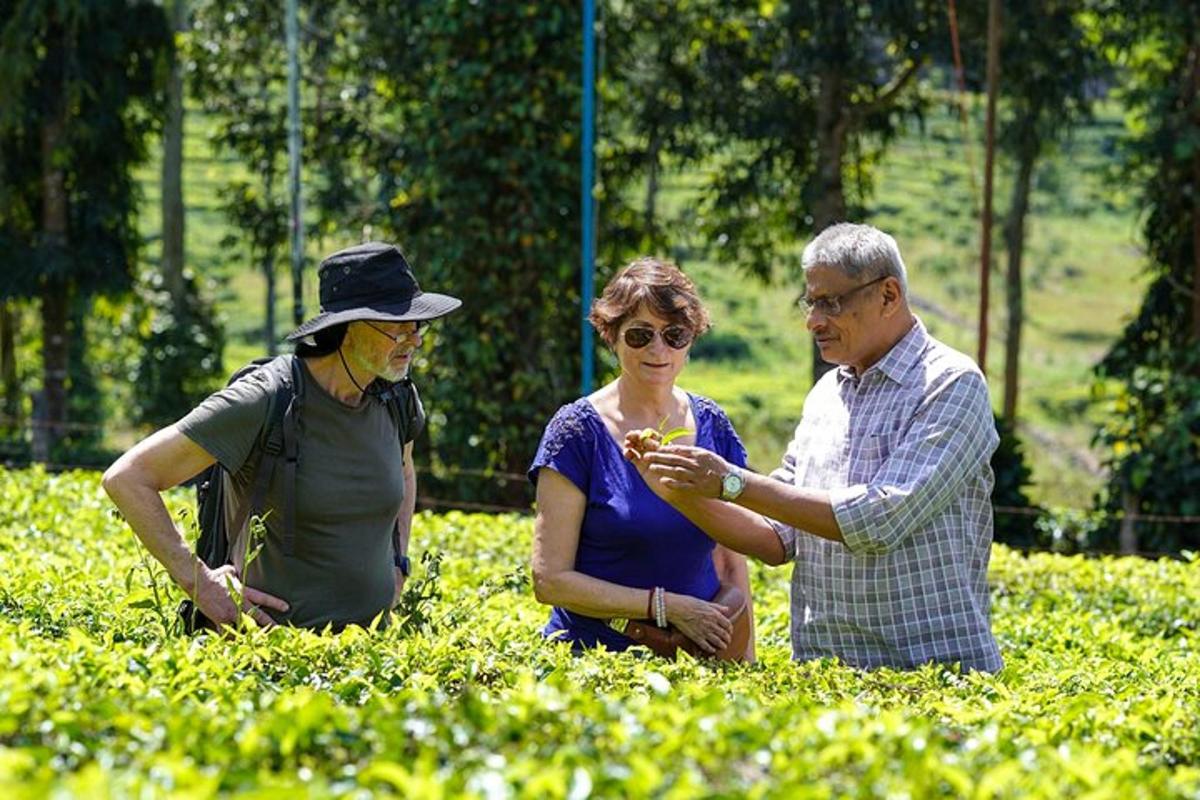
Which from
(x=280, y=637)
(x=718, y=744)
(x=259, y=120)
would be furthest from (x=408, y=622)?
(x=259, y=120)

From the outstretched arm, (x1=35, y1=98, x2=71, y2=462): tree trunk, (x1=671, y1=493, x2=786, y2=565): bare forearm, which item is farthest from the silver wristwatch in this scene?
(x1=35, y1=98, x2=71, y2=462): tree trunk

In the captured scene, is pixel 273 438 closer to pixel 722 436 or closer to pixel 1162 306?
pixel 722 436

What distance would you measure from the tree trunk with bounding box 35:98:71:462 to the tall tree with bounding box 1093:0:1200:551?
985cm

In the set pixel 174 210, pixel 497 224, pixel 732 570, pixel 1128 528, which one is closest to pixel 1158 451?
pixel 1128 528

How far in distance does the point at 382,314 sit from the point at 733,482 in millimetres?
1059

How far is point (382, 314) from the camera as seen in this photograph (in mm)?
4602

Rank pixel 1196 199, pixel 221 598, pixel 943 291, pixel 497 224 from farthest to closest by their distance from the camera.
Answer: pixel 943 291 → pixel 1196 199 → pixel 497 224 → pixel 221 598

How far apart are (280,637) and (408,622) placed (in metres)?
0.52

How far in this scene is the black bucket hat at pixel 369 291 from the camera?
→ 4.62m

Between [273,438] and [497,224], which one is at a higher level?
[497,224]

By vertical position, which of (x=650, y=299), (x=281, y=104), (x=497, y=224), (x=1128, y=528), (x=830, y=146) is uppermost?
(x=281, y=104)

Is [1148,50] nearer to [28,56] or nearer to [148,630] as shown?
[28,56]

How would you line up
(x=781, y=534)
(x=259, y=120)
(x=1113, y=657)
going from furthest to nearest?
(x=259, y=120), (x=1113, y=657), (x=781, y=534)

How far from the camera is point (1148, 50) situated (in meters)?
15.7
